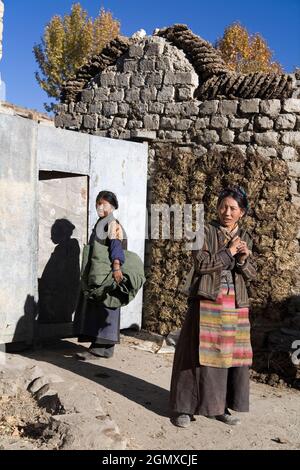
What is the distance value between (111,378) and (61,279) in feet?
5.10

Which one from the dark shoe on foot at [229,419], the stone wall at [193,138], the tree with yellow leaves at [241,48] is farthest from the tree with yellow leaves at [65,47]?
the dark shoe on foot at [229,419]

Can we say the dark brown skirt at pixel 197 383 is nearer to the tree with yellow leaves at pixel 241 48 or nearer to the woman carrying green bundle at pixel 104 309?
the woman carrying green bundle at pixel 104 309

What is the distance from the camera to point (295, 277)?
6.21 metres

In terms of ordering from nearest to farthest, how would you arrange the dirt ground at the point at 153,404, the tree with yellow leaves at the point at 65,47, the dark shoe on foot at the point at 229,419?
the dirt ground at the point at 153,404 < the dark shoe on foot at the point at 229,419 < the tree with yellow leaves at the point at 65,47

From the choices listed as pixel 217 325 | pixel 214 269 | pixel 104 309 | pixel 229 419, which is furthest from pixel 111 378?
pixel 214 269

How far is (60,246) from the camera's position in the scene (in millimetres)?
6207

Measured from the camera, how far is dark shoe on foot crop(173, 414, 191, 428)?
13.1ft

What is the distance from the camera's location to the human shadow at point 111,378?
453 cm

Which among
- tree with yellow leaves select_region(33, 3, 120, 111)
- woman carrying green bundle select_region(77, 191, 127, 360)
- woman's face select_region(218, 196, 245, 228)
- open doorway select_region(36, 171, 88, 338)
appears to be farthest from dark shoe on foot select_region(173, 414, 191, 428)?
tree with yellow leaves select_region(33, 3, 120, 111)

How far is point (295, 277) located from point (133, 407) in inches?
106

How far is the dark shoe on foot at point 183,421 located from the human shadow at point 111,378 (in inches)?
8.2
